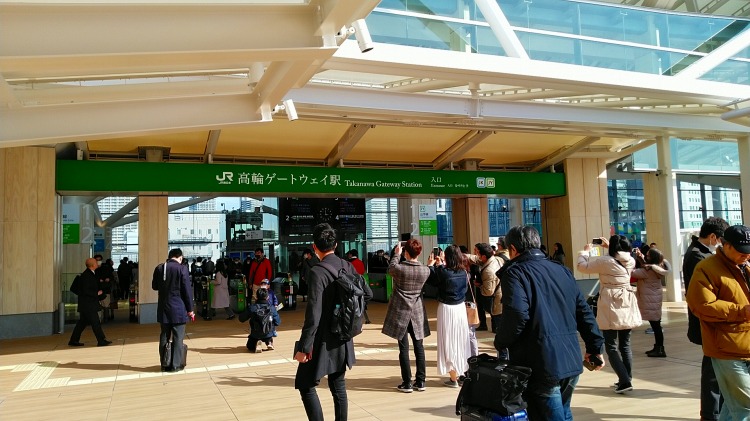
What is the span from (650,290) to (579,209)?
8.61 m

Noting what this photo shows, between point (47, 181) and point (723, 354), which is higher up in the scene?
point (47, 181)

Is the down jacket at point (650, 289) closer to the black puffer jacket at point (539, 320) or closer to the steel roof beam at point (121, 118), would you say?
the black puffer jacket at point (539, 320)

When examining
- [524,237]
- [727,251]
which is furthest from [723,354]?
[524,237]

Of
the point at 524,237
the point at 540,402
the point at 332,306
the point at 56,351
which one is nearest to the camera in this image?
the point at 540,402

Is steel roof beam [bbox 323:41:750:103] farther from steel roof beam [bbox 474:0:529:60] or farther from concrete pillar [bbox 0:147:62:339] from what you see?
concrete pillar [bbox 0:147:62:339]

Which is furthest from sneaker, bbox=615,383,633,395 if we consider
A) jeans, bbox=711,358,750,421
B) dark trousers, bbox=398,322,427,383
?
jeans, bbox=711,358,750,421

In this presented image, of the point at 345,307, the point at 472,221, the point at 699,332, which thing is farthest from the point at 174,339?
the point at 472,221

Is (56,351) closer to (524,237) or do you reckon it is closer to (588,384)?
(588,384)

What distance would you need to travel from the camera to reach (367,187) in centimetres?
1351

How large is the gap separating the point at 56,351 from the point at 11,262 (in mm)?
2613

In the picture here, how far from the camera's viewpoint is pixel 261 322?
333 inches

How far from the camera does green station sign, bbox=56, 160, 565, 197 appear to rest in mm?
11305

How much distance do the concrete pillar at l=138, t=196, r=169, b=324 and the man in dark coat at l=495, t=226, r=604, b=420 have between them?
34.7 feet

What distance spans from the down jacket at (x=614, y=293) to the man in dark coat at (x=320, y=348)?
2.75 meters
